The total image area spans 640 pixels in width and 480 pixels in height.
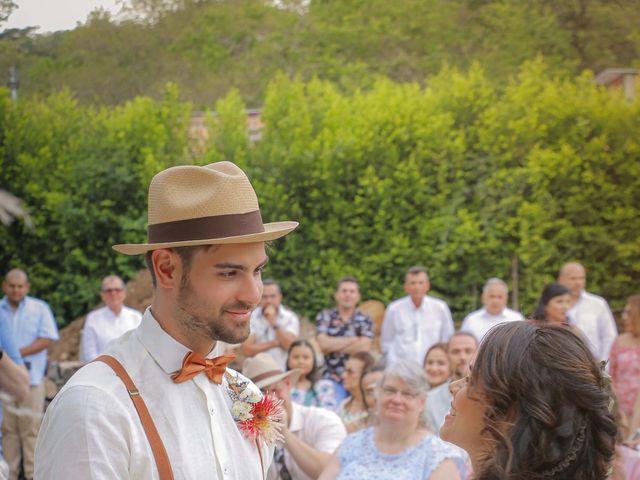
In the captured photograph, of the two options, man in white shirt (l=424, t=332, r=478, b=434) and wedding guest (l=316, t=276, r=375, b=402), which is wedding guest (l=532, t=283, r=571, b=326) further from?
wedding guest (l=316, t=276, r=375, b=402)

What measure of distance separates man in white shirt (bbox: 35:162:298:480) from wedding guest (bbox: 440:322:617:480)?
640 millimetres

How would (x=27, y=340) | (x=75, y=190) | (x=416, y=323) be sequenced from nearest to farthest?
(x=27, y=340) → (x=416, y=323) → (x=75, y=190)

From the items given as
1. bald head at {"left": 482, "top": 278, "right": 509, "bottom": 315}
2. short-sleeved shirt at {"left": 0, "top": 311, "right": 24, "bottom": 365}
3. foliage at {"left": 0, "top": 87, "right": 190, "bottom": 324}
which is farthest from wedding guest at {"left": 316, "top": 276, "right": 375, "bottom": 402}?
foliage at {"left": 0, "top": 87, "right": 190, "bottom": 324}

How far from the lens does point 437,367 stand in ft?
20.9

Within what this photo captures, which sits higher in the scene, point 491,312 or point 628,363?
point 491,312

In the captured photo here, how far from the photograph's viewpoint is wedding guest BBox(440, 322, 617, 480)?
1846 mm

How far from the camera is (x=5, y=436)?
25.3ft

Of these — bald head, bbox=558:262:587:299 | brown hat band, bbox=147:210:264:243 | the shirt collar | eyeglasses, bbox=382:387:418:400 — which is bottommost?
bald head, bbox=558:262:587:299

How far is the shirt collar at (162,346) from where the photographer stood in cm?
226

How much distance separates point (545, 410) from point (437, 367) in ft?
14.9

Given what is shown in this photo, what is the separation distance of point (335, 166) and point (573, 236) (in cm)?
303

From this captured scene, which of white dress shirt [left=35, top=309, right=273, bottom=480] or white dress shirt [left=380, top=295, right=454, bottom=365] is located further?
white dress shirt [left=380, top=295, right=454, bottom=365]

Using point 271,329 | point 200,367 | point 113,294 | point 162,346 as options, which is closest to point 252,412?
point 200,367

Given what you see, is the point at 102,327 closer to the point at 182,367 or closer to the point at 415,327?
Result: the point at 415,327
